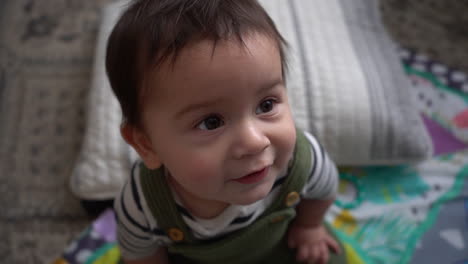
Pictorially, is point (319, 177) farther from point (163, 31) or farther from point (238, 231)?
point (163, 31)

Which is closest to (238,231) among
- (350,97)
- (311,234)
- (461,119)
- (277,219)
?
(277,219)

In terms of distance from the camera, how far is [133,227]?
1.82ft

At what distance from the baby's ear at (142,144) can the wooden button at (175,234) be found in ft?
0.32

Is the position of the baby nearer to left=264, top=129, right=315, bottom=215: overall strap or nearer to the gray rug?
left=264, top=129, right=315, bottom=215: overall strap

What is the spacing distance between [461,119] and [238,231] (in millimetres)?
664

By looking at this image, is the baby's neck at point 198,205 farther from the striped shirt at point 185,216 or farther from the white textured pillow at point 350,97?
the white textured pillow at point 350,97

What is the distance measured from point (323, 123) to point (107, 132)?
0.43 m

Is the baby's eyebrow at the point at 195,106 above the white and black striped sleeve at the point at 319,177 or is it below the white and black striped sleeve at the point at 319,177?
above

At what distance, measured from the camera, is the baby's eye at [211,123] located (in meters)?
0.42

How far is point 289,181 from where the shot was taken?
21.4 inches

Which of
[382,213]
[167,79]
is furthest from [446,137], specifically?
[167,79]

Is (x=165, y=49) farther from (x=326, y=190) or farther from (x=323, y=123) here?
(x=323, y=123)

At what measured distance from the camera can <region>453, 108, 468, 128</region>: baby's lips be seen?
3.08ft

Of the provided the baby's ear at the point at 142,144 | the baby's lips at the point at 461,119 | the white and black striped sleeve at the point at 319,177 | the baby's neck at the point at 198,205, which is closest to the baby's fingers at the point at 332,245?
the white and black striped sleeve at the point at 319,177
